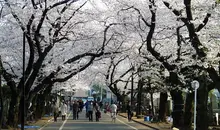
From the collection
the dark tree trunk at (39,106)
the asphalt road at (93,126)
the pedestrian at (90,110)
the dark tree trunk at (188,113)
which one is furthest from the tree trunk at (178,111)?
the dark tree trunk at (39,106)

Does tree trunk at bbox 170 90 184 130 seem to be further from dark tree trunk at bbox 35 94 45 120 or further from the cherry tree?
dark tree trunk at bbox 35 94 45 120

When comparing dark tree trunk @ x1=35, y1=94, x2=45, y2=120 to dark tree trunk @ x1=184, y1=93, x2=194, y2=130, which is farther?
dark tree trunk @ x1=35, y1=94, x2=45, y2=120

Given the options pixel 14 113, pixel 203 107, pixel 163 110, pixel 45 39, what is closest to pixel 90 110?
pixel 163 110

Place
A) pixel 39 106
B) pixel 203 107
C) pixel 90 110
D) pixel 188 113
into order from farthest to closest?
pixel 39 106 → pixel 90 110 → pixel 188 113 → pixel 203 107

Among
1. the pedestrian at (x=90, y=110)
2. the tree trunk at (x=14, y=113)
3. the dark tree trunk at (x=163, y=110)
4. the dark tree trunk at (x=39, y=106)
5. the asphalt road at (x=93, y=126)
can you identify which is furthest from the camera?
the dark tree trunk at (x=39, y=106)

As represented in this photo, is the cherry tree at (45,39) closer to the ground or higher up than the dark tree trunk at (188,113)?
higher up

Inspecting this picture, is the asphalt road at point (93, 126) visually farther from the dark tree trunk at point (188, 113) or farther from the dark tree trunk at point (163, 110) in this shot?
the dark tree trunk at point (188, 113)

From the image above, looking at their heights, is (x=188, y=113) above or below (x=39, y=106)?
below

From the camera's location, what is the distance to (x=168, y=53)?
29.8m

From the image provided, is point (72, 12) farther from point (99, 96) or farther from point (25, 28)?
point (99, 96)

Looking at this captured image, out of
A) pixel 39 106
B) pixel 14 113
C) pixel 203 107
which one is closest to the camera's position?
pixel 203 107

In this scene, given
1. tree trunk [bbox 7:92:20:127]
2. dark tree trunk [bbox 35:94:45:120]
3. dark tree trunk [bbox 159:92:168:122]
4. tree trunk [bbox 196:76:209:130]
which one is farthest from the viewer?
dark tree trunk [bbox 35:94:45:120]

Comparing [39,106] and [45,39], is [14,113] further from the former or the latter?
[39,106]

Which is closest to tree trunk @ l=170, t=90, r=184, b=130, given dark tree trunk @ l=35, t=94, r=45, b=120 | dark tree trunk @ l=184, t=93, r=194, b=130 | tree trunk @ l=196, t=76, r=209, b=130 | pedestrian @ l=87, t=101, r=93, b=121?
dark tree trunk @ l=184, t=93, r=194, b=130
